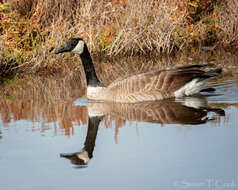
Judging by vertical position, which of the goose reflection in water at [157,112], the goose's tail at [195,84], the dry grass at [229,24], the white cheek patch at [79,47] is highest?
the dry grass at [229,24]

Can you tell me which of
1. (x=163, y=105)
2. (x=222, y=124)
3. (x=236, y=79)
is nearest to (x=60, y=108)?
(x=163, y=105)

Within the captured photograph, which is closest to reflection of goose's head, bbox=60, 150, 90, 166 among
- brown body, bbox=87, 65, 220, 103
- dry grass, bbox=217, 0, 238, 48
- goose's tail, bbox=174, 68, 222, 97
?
brown body, bbox=87, 65, 220, 103

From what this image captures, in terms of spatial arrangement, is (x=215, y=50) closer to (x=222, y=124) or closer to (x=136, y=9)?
(x=136, y=9)

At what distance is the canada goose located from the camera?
29.5ft

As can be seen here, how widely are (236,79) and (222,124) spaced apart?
3.96 metres

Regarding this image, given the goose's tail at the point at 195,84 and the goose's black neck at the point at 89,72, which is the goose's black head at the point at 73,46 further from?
the goose's tail at the point at 195,84

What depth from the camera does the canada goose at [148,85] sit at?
354 inches

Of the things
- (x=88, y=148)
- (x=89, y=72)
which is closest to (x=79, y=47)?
(x=89, y=72)

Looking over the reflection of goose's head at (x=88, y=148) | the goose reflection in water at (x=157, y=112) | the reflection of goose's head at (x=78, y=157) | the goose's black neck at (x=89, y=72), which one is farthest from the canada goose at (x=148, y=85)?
the reflection of goose's head at (x=78, y=157)

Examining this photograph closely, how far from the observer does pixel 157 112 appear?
8.11 meters

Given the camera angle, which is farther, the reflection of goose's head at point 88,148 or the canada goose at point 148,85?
the canada goose at point 148,85

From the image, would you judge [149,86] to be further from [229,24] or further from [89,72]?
[229,24]

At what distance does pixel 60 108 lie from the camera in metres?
8.77

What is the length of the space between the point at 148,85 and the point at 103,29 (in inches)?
282
